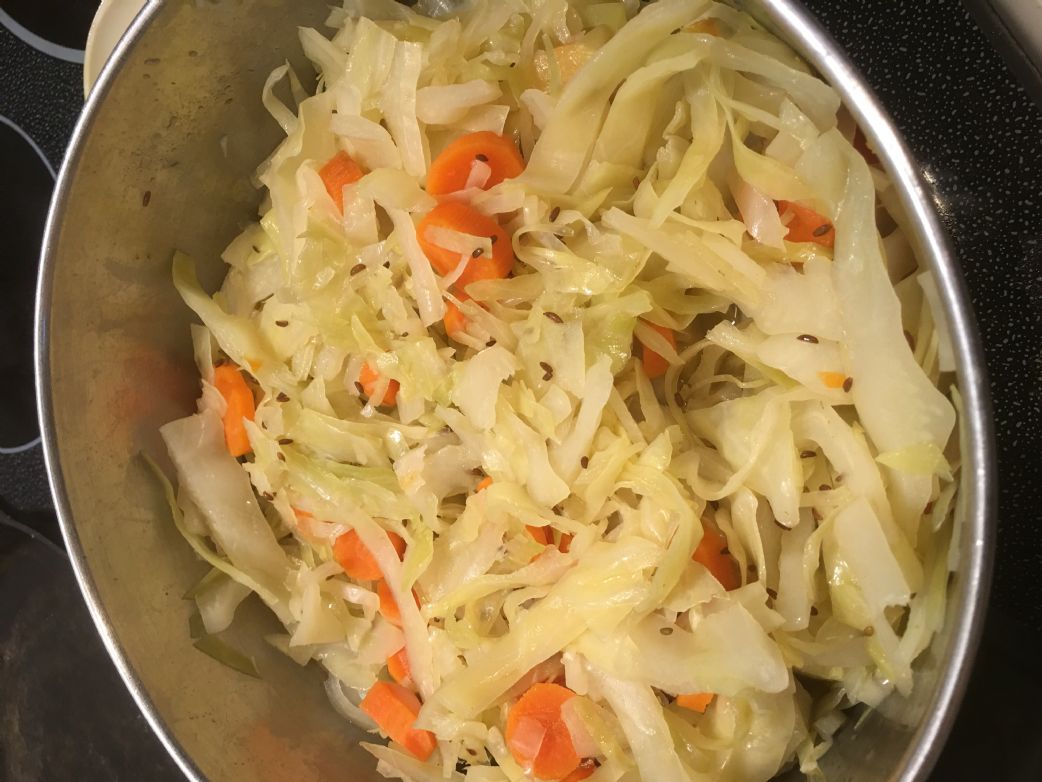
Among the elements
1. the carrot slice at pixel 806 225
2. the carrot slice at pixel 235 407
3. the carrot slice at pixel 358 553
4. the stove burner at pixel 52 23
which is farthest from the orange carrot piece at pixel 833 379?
the stove burner at pixel 52 23

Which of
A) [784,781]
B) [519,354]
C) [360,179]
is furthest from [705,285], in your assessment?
[784,781]

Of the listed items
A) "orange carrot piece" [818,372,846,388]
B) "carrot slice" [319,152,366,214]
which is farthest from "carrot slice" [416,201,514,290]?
"orange carrot piece" [818,372,846,388]

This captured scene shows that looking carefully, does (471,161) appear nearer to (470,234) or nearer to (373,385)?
(470,234)

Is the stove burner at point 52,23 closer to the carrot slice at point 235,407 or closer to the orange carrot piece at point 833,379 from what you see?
the carrot slice at point 235,407

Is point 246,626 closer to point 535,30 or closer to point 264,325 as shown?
point 264,325

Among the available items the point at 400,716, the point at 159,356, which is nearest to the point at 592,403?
the point at 400,716

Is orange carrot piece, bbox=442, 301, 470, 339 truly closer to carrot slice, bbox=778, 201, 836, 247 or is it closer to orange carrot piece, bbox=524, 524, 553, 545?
orange carrot piece, bbox=524, 524, 553, 545
